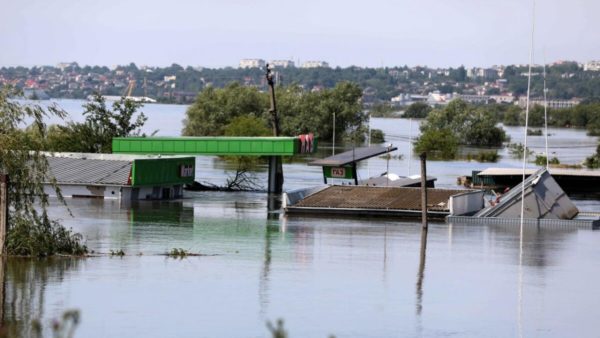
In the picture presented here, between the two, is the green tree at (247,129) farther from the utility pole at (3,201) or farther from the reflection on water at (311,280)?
the utility pole at (3,201)

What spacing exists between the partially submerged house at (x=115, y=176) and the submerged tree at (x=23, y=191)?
19.4 m

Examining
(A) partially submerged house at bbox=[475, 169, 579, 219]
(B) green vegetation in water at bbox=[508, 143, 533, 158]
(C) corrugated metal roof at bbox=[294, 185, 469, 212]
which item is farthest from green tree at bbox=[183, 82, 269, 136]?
(A) partially submerged house at bbox=[475, 169, 579, 219]

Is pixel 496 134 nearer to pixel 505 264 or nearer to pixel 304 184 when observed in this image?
pixel 304 184

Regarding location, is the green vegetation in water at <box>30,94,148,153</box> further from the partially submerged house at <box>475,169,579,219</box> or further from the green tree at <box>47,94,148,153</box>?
the partially submerged house at <box>475,169,579,219</box>

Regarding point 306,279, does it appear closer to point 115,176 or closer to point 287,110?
point 115,176

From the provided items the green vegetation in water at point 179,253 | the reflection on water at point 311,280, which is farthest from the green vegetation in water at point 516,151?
the green vegetation in water at point 179,253

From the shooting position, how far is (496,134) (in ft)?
500

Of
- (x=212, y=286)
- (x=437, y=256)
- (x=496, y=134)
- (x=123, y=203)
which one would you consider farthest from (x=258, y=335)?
(x=496, y=134)

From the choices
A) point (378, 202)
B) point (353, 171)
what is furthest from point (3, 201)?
point (353, 171)

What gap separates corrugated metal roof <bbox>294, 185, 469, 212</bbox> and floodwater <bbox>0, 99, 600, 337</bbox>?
2.43 meters

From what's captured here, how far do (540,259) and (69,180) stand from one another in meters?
24.0

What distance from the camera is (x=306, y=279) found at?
35.3 metres

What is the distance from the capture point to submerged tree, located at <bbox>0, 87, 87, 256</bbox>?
35906mm

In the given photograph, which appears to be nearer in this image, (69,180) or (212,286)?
(212,286)
